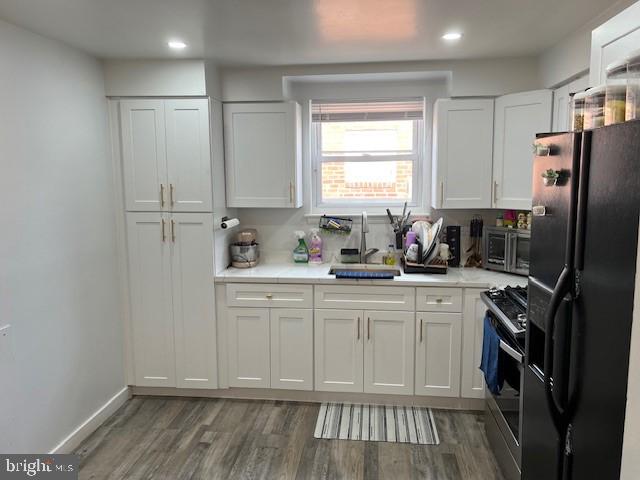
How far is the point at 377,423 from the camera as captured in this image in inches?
116

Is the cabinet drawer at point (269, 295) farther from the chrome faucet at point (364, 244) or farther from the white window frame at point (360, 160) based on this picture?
the white window frame at point (360, 160)

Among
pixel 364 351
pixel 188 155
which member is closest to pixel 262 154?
pixel 188 155

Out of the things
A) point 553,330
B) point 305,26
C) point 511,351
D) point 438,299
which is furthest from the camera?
point 438,299

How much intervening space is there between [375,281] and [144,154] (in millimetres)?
1787

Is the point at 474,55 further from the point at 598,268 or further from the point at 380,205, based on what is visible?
the point at 598,268

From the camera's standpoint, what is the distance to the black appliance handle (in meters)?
1.24

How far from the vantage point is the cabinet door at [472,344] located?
294 cm

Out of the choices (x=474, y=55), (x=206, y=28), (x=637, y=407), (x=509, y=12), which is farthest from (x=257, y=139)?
(x=637, y=407)

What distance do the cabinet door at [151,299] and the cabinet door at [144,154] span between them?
110mm

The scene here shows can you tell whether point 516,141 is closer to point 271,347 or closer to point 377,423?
point 377,423

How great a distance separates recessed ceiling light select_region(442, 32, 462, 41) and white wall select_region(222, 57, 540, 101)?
0.52 m

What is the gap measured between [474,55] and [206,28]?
1.70 metres

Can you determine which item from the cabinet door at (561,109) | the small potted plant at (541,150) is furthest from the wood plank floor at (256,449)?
the cabinet door at (561,109)

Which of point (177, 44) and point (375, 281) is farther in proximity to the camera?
point (375, 281)
